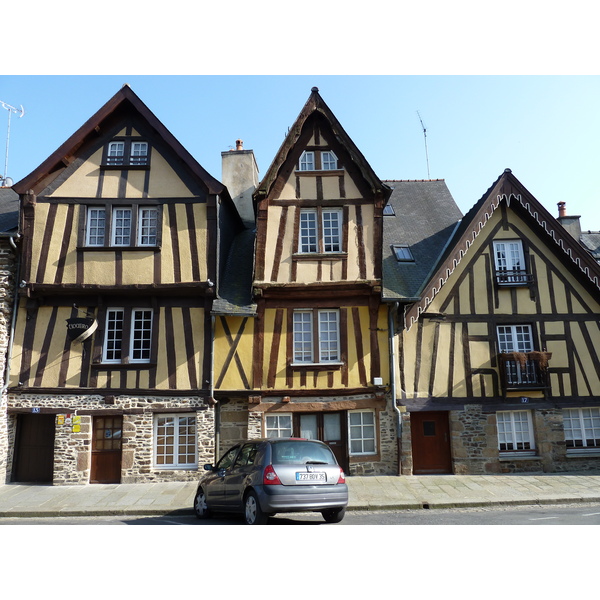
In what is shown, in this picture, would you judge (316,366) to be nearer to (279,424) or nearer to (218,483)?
(279,424)

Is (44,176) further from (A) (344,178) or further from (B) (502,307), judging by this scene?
(B) (502,307)

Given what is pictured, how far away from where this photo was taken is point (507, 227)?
15.3 metres

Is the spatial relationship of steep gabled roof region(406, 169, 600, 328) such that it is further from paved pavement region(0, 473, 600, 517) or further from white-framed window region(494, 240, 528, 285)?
paved pavement region(0, 473, 600, 517)

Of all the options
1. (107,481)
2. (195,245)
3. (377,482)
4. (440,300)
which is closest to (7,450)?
(107,481)

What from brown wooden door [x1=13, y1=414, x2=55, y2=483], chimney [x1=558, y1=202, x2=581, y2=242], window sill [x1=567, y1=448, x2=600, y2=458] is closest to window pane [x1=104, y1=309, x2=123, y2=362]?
brown wooden door [x1=13, y1=414, x2=55, y2=483]

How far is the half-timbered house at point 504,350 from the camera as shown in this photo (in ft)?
46.4

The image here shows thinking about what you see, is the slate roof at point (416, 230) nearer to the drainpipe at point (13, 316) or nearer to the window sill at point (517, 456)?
the window sill at point (517, 456)

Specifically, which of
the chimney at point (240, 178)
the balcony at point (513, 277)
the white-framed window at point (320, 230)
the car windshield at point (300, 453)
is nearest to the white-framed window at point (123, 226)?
the white-framed window at point (320, 230)

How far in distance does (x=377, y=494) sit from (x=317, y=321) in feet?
15.7

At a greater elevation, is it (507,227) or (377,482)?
(507,227)

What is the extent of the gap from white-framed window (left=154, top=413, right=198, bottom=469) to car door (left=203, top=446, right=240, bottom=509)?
4.18 m

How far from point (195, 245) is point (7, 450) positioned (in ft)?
23.4

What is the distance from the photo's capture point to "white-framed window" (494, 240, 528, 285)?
48.8 ft

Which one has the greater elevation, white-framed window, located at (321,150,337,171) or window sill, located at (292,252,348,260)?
white-framed window, located at (321,150,337,171)
